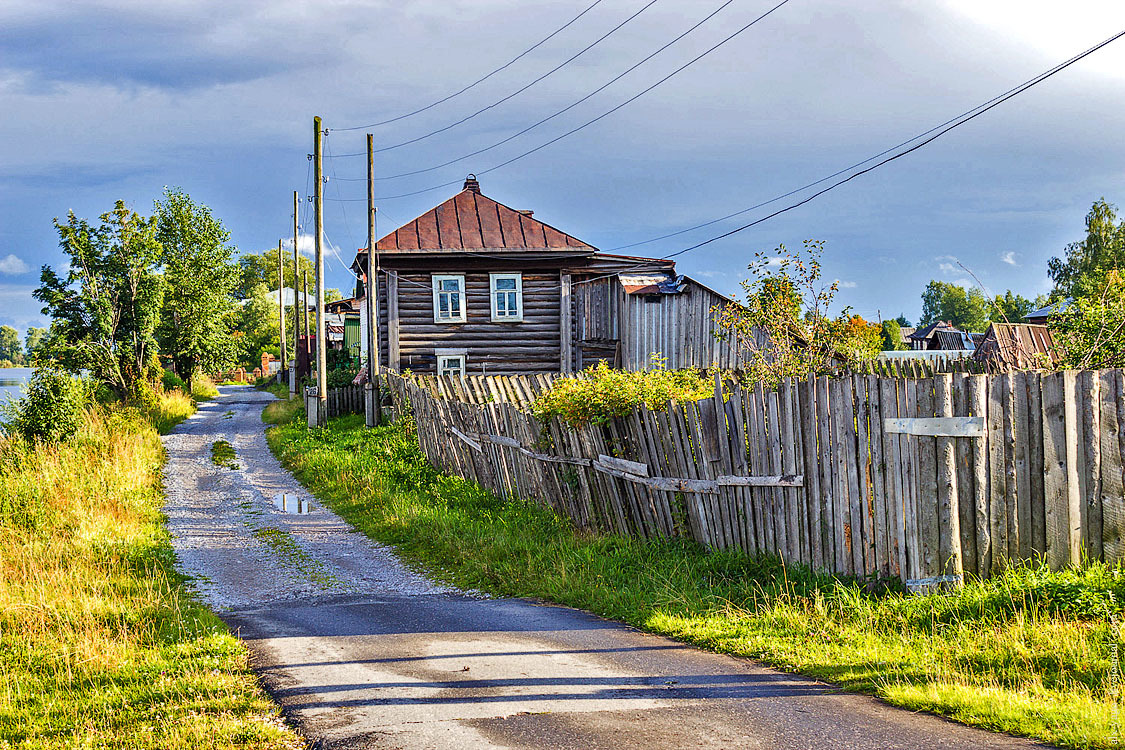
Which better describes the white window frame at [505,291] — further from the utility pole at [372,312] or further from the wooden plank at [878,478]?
the wooden plank at [878,478]

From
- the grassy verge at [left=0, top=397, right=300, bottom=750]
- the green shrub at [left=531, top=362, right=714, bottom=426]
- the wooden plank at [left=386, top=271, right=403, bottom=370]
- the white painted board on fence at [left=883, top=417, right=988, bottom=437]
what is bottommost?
the grassy verge at [left=0, top=397, right=300, bottom=750]

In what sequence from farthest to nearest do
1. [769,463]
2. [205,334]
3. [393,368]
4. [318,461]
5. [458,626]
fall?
1. [205,334]
2. [393,368]
3. [318,461]
4. [769,463]
5. [458,626]

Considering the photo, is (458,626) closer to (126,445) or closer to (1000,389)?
(1000,389)

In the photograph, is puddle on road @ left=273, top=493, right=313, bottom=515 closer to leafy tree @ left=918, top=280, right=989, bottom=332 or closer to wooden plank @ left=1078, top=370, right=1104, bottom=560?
wooden plank @ left=1078, top=370, right=1104, bottom=560

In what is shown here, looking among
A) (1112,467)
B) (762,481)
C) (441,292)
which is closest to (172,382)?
(441,292)

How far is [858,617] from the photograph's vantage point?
20.6 feet

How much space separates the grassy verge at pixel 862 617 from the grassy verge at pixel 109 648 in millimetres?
2874

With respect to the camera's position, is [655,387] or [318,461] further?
[318,461]

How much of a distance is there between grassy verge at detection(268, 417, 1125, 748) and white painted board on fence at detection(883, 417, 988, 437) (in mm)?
1051

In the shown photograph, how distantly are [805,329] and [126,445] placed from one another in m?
15.4

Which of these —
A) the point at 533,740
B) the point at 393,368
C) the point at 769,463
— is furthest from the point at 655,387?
the point at 393,368

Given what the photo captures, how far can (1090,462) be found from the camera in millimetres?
6156

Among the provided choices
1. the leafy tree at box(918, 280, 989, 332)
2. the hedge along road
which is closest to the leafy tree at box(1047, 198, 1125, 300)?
the leafy tree at box(918, 280, 989, 332)

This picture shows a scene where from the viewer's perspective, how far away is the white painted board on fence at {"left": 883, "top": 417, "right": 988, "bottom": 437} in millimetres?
6273
